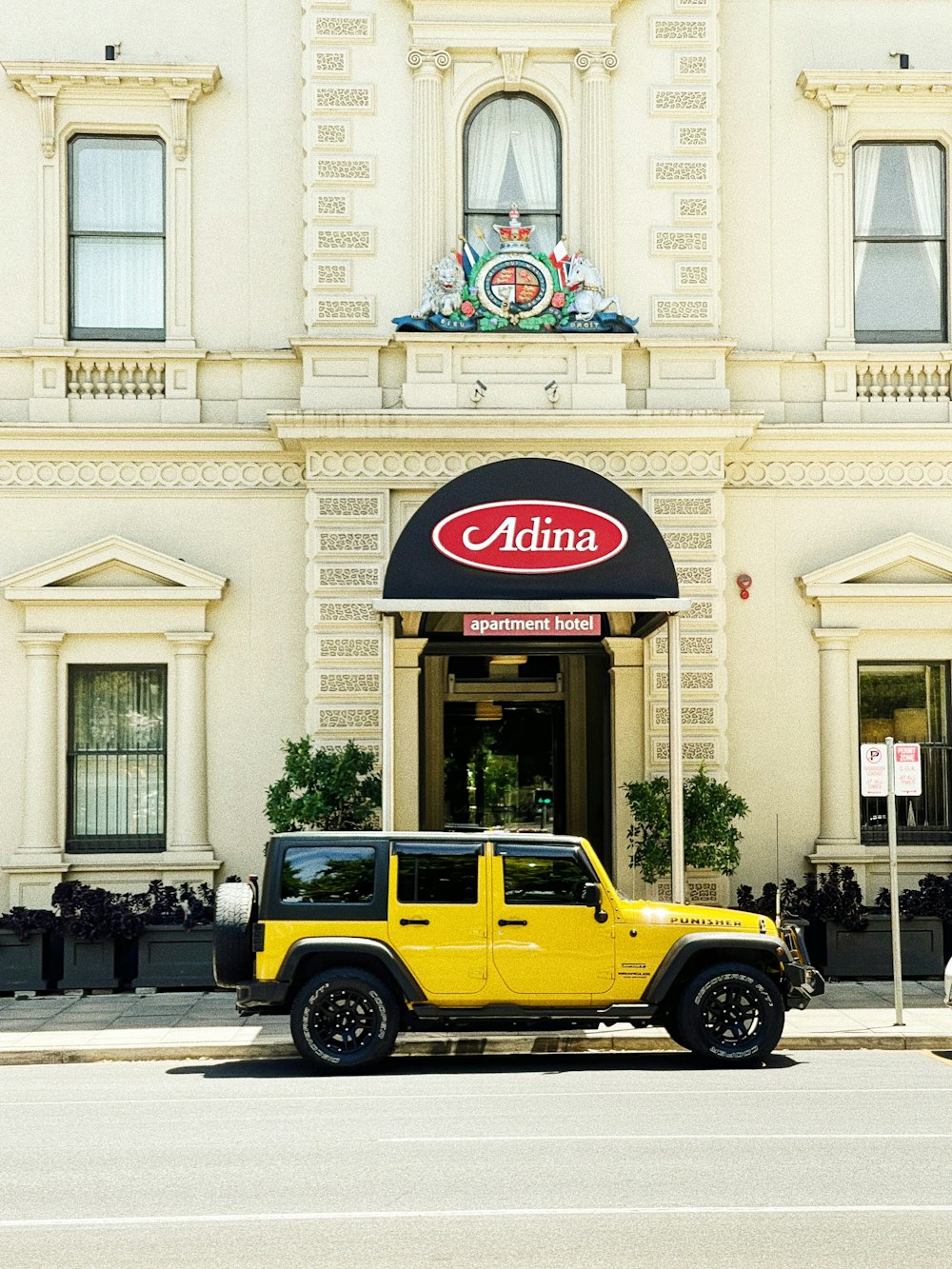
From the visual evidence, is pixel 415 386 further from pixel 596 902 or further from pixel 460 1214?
pixel 460 1214

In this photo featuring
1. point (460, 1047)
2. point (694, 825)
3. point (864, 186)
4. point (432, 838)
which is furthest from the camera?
point (864, 186)

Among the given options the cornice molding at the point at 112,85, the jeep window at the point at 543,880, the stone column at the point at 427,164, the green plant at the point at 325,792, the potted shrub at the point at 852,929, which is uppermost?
the cornice molding at the point at 112,85

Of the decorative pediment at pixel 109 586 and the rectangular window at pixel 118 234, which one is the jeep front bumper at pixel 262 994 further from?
the rectangular window at pixel 118 234

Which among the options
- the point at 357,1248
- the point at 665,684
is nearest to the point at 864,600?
the point at 665,684

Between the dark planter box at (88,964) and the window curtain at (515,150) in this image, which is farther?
the window curtain at (515,150)

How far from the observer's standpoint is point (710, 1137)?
9.18 m

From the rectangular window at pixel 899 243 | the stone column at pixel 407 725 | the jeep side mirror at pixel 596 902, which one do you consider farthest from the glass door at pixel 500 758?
the jeep side mirror at pixel 596 902

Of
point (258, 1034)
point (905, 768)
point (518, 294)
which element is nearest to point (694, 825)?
point (905, 768)

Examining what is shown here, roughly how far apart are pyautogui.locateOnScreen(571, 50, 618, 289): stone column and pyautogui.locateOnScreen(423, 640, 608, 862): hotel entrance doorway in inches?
207

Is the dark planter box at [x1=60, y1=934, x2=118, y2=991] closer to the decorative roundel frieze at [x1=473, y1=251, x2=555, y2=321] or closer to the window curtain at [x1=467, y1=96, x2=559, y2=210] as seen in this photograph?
the decorative roundel frieze at [x1=473, y1=251, x2=555, y2=321]

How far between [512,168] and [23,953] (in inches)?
388

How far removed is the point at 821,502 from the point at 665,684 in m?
2.77

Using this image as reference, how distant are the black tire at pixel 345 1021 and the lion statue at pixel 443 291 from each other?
7665 millimetres

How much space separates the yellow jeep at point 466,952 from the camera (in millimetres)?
12227
